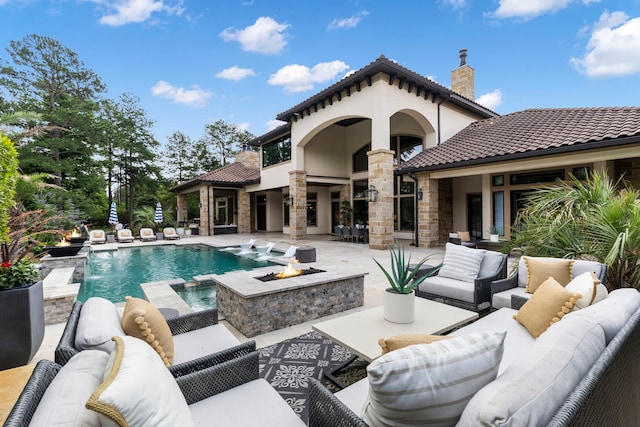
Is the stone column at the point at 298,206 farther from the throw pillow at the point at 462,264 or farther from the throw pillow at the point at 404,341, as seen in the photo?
the throw pillow at the point at 404,341

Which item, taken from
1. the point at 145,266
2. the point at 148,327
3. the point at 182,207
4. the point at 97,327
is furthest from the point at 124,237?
the point at 97,327

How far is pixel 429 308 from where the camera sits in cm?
319

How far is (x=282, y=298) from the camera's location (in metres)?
3.95

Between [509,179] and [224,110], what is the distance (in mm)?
27953

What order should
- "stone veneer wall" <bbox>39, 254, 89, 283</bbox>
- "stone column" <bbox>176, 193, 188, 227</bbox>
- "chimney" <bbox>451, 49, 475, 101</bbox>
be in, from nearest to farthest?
"stone veneer wall" <bbox>39, 254, 89, 283</bbox>
"chimney" <bbox>451, 49, 475, 101</bbox>
"stone column" <bbox>176, 193, 188, 227</bbox>

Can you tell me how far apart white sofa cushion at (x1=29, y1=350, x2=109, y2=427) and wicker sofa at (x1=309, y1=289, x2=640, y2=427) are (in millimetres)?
1001

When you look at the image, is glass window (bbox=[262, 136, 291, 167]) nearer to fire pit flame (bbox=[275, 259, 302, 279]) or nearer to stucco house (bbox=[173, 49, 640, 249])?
stucco house (bbox=[173, 49, 640, 249])

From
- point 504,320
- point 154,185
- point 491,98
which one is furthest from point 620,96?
point 154,185

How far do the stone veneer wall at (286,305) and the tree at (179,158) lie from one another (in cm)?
2854


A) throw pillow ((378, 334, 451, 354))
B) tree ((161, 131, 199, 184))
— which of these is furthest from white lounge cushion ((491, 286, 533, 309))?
tree ((161, 131, 199, 184))

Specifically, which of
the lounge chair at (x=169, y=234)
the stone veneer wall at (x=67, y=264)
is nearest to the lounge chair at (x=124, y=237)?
the lounge chair at (x=169, y=234)

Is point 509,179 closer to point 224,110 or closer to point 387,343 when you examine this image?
point 387,343

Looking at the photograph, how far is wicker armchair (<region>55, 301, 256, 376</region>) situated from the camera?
1561 millimetres

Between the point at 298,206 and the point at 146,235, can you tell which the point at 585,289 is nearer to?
the point at 298,206
